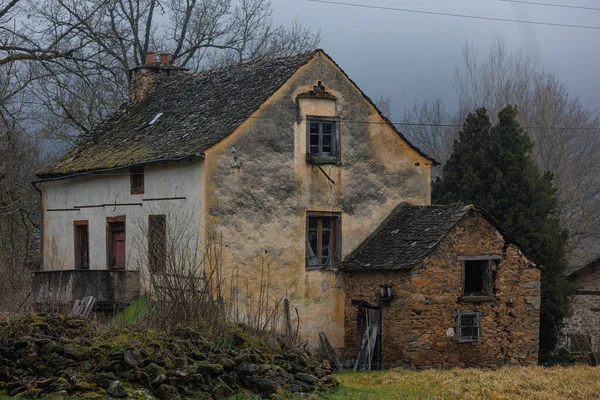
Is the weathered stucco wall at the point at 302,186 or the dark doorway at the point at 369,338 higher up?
the weathered stucco wall at the point at 302,186

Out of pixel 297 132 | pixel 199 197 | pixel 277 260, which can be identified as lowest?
pixel 277 260

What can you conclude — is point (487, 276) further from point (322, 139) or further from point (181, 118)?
point (181, 118)

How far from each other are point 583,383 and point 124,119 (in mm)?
17623

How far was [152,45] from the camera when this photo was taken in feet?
144

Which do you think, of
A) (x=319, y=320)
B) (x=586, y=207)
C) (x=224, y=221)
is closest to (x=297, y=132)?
(x=224, y=221)

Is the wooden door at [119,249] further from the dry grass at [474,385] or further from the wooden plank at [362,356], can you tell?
the dry grass at [474,385]

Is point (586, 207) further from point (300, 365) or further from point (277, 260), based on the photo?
point (300, 365)

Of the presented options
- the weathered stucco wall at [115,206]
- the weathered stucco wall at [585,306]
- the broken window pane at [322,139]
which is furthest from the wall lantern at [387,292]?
the weathered stucco wall at [585,306]

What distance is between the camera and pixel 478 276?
2791 centimetres

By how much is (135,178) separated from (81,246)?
151 inches

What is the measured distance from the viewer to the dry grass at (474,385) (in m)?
17.5

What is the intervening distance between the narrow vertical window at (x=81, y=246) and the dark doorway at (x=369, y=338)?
8.66 metres

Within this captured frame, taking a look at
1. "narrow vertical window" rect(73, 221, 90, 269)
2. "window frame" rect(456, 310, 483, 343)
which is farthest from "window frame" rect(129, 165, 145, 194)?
"window frame" rect(456, 310, 483, 343)

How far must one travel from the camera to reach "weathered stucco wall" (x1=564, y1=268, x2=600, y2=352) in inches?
1368
